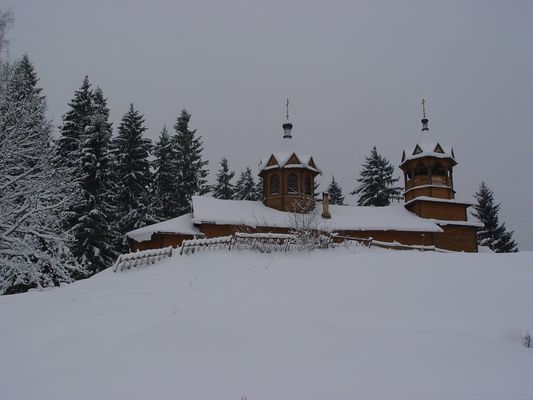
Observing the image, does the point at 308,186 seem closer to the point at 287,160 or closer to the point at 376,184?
the point at 287,160

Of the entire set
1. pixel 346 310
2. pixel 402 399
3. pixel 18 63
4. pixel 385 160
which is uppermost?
pixel 385 160

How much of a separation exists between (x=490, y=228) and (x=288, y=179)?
20.7 metres

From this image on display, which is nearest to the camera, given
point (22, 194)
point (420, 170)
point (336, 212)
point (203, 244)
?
point (22, 194)

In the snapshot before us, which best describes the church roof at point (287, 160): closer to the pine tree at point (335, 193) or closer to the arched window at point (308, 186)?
the arched window at point (308, 186)

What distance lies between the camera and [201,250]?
54.4 ft

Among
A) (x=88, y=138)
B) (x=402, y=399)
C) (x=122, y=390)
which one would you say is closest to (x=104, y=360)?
(x=122, y=390)

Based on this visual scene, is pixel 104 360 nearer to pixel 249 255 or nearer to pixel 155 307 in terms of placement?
pixel 155 307

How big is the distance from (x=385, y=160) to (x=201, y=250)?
33.2 meters

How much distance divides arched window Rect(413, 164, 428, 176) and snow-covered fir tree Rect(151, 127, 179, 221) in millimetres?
17931

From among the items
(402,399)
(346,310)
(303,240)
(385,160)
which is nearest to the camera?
(402,399)

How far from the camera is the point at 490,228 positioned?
40094mm

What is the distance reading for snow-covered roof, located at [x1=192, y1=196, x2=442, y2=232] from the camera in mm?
26375

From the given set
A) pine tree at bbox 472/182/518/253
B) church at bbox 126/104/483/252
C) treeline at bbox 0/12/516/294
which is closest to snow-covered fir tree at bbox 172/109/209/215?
treeline at bbox 0/12/516/294

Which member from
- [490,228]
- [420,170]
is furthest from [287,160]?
[490,228]
